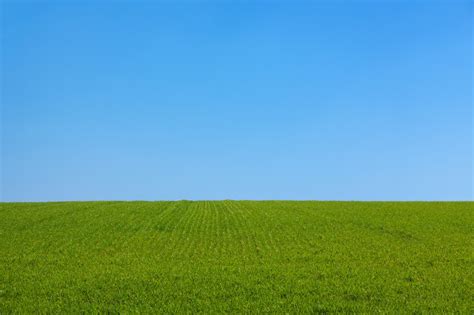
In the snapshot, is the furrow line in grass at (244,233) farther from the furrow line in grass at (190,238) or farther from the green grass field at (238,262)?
the furrow line in grass at (190,238)

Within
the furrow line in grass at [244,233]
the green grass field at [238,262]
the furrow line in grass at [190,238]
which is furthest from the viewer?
the furrow line in grass at [244,233]

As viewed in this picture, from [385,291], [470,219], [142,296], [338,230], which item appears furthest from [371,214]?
[142,296]

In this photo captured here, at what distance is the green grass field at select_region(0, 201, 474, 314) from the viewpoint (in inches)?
665

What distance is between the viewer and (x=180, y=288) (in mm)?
18484

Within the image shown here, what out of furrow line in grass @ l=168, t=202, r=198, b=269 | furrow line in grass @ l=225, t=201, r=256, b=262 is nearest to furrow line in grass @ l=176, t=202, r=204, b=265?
furrow line in grass @ l=168, t=202, r=198, b=269

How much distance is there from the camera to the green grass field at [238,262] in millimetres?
16891

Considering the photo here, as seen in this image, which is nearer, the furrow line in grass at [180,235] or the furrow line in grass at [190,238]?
the furrow line in grass at [180,235]

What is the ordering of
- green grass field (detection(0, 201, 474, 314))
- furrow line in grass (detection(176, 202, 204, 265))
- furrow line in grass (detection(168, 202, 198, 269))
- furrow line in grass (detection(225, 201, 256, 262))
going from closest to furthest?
green grass field (detection(0, 201, 474, 314)), furrow line in grass (detection(168, 202, 198, 269)), furrow line in grass (detection(176, 202, 204, 265)), furrow line in grass (detection(225, 201, 256, 262))

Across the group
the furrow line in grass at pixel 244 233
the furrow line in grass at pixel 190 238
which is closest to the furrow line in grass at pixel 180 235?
the furrow line in grass at pixel 190 238

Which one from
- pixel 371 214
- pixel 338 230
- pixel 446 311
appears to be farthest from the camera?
pixel 371 214

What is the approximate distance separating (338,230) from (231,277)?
647 inches

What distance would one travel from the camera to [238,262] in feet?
76.8

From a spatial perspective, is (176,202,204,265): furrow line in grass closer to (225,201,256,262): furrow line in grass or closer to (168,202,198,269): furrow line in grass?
(168,202,198,269): furrow line in grass

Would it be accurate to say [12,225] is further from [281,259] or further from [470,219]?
[470,219]
